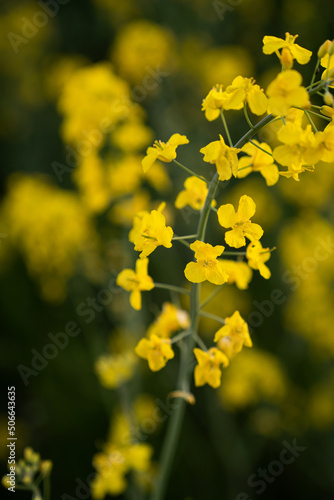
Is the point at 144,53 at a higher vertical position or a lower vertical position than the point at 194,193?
higher

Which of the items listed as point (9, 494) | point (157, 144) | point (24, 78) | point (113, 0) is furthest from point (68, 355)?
point (113, 0)

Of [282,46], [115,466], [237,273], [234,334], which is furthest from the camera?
[115,466]

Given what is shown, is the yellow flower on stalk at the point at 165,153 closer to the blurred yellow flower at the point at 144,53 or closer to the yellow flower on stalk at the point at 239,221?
the yellow flower on stalk at the point at 239,221

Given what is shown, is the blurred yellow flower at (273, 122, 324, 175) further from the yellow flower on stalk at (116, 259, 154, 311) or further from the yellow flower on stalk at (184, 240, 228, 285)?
the yellow flower on stalk at (116, 259, 154, 311)

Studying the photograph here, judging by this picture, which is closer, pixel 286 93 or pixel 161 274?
pixel 286 93

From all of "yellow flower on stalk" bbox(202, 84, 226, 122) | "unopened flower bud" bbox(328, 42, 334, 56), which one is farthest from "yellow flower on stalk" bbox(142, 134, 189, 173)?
"unopened flower bud" bbox(328, 42, 334, 56)

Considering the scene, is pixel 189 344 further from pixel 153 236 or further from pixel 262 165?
pixel 262 165

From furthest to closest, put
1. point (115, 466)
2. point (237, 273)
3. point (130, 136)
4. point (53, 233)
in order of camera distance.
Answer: point (53, 233), point (130, 136), point (115, 466), point (237, 273)

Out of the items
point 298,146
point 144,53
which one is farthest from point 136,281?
point 144,53
